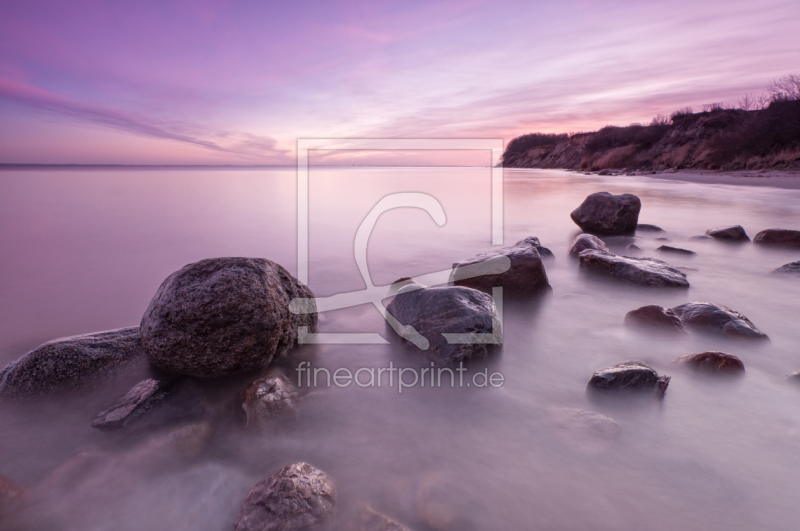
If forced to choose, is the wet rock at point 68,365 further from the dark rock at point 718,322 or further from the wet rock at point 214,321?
the dark rock at point 718,322

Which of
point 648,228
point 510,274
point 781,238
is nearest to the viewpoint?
point 510,274

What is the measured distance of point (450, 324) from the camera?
3.23 metres

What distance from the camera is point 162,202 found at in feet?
52.0

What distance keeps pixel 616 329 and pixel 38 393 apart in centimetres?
480

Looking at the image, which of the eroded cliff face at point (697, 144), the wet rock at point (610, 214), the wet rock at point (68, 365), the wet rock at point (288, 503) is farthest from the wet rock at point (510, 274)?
the eroded cliff face at point (697, 144)

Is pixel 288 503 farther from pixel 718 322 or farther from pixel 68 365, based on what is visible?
pixel 718 322

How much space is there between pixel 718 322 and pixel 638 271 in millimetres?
1504

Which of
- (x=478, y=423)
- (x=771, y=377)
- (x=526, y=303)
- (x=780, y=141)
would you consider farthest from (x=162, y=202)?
(x=780, y=141)

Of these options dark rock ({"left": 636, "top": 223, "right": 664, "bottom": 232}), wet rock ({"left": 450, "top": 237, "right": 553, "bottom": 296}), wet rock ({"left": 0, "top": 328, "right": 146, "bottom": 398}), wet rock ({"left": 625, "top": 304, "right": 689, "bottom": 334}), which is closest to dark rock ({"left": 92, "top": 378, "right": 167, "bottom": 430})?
wet rock ({"left": 0, "top": 328, "right": 146, "bottom": 398})

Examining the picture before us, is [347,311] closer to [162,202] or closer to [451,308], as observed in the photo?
[451,308]

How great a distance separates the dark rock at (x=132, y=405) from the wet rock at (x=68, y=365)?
41 cm

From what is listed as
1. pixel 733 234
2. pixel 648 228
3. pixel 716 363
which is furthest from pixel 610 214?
pixel 716 363

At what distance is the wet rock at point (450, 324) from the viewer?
10.5 feet

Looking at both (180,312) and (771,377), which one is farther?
Answer: (771,377)
